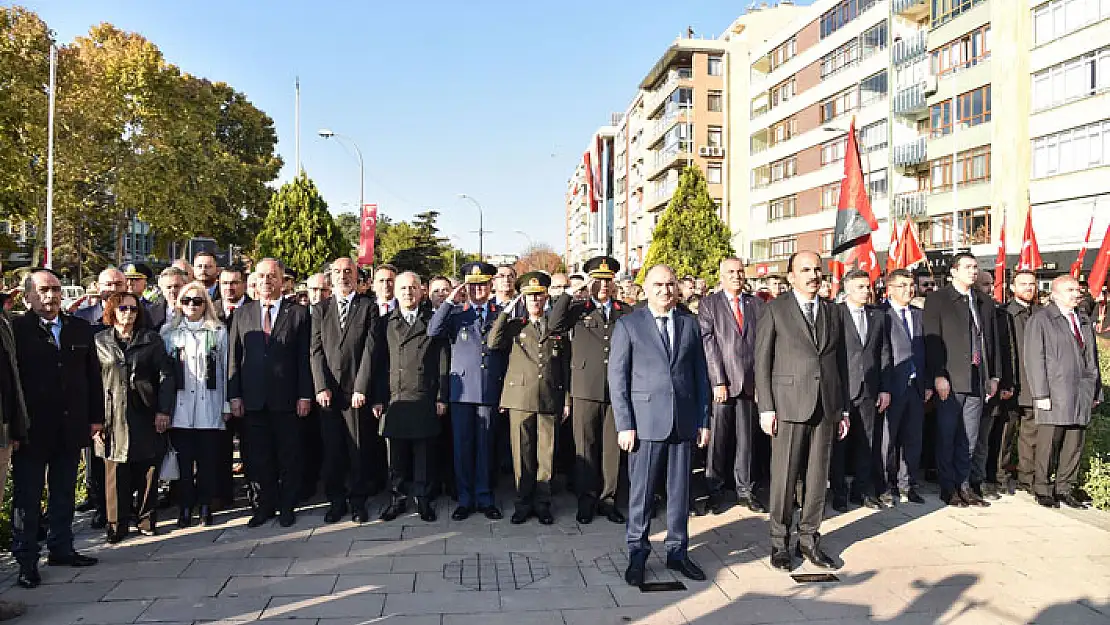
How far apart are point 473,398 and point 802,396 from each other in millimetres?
2921

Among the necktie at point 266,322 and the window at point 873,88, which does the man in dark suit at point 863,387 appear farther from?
the window at point 873,88

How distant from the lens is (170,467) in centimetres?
687

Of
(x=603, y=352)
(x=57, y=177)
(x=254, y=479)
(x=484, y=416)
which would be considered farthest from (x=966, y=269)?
(x=57, y=177)

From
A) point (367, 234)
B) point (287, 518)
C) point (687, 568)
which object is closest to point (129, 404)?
point (287, 518)

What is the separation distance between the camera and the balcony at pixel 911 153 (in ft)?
121

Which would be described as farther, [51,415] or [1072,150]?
[1072,150]

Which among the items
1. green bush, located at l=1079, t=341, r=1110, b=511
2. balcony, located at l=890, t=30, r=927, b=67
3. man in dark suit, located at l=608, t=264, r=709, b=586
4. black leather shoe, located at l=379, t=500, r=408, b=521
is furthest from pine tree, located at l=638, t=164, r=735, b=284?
man in dark suit, located at l=608, t=264, r=709, b=586

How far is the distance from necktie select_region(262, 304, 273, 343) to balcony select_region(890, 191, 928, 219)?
34.4 m

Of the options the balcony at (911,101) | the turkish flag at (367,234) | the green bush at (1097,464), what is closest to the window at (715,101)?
the balcony at (911,101)

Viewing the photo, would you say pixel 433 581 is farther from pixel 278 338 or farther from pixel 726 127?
pixel 726 127

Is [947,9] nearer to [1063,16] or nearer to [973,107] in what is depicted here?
[973,107]

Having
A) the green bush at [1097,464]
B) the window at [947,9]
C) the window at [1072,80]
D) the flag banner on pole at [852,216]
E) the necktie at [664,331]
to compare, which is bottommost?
Result: the green bush at [1097,464]

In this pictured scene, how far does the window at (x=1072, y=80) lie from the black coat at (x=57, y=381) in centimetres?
3175

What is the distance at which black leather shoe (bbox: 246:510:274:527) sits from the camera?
6902mm
